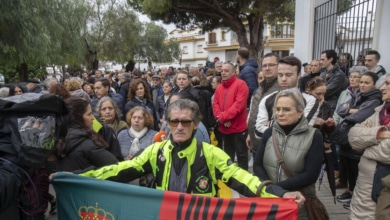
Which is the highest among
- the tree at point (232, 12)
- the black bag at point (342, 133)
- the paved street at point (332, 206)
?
the tree at point (232, 12)

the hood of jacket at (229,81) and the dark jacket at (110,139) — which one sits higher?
the hood of jacket at (229,81)

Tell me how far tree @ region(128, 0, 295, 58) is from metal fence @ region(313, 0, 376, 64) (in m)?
6.40

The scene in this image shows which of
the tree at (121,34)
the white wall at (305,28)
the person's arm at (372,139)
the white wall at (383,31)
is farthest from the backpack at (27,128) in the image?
the tree at (121,34)

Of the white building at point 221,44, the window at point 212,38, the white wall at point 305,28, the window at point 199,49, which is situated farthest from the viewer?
the window at point 199,49

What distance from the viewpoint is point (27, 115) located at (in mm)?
1812

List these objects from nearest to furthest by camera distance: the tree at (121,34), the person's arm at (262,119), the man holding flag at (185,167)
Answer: the man holding flag at (185,167) < the person's arm at (262,119) < the tree at (121,34)

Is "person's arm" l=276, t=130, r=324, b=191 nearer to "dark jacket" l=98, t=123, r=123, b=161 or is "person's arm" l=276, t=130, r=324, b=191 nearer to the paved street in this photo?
"dark jacket" l=98, t=123, r=123, b=161

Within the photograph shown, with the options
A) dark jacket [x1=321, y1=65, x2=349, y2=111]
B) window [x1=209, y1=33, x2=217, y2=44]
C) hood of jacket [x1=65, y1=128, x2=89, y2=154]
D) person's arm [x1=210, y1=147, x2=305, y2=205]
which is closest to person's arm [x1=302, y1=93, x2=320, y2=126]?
person's arm [x1=210, y1=147, x2=305, y2=205]

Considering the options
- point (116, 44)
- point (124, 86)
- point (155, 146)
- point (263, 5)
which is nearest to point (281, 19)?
point (263, 5)

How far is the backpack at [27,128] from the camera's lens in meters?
1.76

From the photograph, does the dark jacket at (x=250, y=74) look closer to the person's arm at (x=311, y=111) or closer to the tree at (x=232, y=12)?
the person's arm at (x=311, y=111)

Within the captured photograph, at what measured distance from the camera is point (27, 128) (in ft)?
5.83

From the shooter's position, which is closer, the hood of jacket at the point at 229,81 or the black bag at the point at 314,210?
the black bag at the point at 314,210

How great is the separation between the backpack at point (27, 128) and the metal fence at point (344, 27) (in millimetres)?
6556
